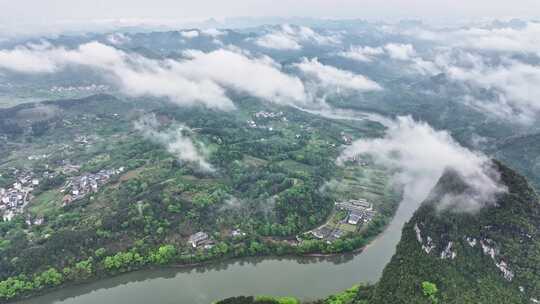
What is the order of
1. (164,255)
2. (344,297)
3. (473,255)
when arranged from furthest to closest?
(164,255)
(473,255)
(344,297)

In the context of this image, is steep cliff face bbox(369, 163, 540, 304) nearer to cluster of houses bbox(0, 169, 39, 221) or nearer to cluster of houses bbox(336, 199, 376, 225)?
cluster of houses bbox(336, 199, 376, 225)

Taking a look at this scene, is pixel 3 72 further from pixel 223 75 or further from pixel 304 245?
pixel 304 245

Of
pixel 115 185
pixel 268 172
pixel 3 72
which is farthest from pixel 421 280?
pixel 3 72

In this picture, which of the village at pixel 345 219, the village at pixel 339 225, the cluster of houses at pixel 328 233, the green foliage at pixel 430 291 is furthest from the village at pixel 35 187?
the green foliage at pixel 430 291

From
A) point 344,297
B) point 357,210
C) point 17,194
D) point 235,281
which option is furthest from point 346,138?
point 17,194

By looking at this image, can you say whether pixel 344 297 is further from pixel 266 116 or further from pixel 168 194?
pixel 266 116
